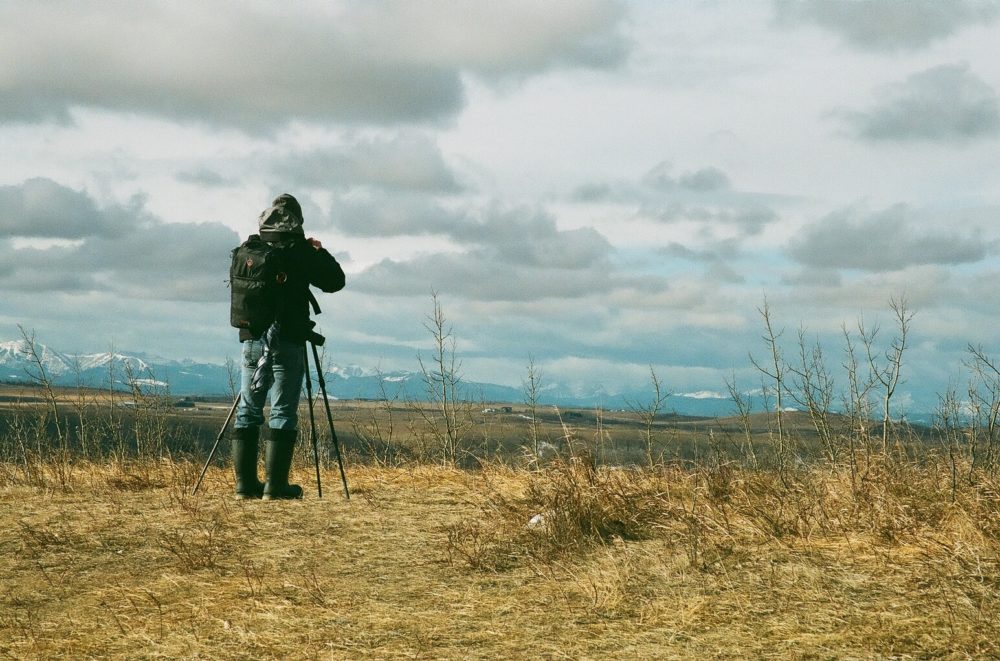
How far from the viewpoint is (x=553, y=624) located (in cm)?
458

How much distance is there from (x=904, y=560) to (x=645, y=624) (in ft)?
6.55

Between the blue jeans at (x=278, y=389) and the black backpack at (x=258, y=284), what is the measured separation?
1.04 ft

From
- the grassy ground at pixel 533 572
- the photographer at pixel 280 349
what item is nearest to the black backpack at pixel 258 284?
the photographer at pixel 280 349

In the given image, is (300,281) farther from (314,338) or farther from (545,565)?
(545,565)

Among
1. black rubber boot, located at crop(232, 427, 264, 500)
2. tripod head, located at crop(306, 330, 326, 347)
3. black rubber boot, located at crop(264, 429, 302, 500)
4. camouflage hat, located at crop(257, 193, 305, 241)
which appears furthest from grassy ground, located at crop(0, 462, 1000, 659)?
camouflage hat, located at crop(257, 193, 305, 241)

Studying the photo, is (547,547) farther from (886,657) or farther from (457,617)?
(886,657)

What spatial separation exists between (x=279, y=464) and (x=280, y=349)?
1068 millimetres

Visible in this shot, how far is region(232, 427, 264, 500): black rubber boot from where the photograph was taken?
820 cm

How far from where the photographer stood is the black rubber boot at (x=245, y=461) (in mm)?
8203

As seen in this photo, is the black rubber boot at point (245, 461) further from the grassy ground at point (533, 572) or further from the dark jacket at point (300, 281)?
the dark jacket at point (300, 281)

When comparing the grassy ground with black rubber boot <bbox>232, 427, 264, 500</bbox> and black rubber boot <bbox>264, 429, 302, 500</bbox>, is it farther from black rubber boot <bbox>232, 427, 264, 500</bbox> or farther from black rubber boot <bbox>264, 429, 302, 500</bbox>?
black rubber boot <bbox>264, 429, 302, 500</bbox>

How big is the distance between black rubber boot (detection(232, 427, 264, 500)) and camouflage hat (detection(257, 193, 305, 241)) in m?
1.84

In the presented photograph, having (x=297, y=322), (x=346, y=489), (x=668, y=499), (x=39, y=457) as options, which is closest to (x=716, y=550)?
(x=668, y=499)

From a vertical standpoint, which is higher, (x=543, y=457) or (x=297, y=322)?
(x=297, y=322)
